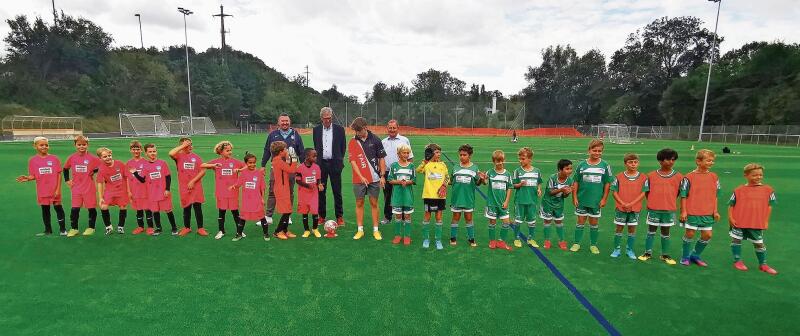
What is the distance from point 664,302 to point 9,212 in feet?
36.6

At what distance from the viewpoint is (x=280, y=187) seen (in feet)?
20.5

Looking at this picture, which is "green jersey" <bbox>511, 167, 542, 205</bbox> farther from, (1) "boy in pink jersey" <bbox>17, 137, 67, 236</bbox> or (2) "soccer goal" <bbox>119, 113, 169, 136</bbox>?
(2) "soccer goal" <bbox>119, 113, 169, 136</bbox>

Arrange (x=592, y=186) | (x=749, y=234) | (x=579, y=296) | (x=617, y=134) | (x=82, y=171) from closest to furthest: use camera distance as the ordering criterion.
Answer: (x=579, y=296)
(x=749, y=234)
(x=592, y=186)
(x=82, y=171)
(x=617, y=134)

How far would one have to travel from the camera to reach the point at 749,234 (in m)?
4.85

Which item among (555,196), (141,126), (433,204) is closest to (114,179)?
(433,204)

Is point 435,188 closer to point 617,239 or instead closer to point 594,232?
point 594,232

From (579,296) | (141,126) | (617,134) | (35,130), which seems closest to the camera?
(579,296)

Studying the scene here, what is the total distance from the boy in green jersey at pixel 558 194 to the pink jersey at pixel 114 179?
21.3 feet

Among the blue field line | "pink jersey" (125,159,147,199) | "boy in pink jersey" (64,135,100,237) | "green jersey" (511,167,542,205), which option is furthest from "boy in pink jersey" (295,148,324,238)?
the blue field line

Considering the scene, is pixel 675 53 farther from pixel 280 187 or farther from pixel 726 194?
pixel 280 187

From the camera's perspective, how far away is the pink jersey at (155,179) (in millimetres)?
6066

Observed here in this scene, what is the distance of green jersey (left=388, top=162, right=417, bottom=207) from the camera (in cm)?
576

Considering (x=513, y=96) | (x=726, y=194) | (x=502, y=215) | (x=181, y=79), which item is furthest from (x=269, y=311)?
(x=513, y=96)

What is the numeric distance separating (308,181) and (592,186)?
4206 mm
